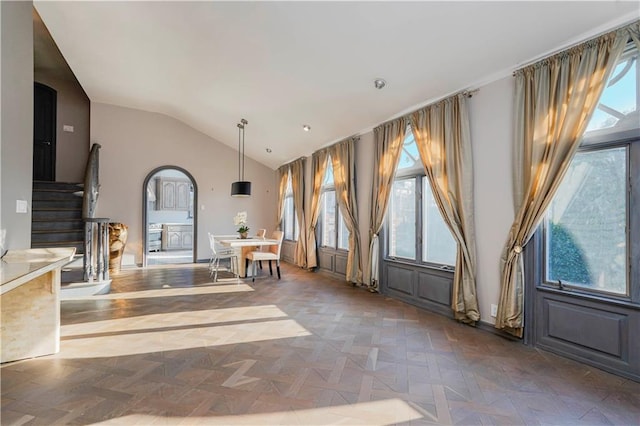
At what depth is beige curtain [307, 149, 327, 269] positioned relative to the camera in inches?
253

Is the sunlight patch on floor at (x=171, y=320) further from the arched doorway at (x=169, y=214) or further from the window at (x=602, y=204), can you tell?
the arched doorway at (x=169, y=214)

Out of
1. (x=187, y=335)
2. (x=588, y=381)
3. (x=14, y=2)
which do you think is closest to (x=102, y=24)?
(x=14, y=2)

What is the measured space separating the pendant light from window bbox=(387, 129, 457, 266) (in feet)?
8.91

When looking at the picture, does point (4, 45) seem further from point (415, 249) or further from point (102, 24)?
point (415, 249)

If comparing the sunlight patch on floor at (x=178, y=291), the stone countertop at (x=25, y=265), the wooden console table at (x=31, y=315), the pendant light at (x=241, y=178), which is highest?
the pendant light at (x=241, y=178)

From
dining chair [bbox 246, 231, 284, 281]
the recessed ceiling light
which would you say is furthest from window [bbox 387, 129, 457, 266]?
dining chair [bbox 246, 231, 284, 281]

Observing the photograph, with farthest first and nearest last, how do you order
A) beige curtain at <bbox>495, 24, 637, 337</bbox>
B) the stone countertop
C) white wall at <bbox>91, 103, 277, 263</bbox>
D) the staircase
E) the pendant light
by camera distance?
white wall at <bbox>91, 103, 277, 263</bbox>
the pendant light
the staircase
beige curtain at <bbox>495, 24, 637, 337</bbox>
the stone countertop

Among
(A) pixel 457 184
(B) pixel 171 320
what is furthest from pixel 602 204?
(B) pixel 171 320

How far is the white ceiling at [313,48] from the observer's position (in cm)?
261

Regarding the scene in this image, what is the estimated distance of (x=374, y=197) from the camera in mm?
4828

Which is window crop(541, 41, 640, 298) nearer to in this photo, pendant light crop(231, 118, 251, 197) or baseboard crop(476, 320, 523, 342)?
baseboard crop(476, 320, 523, 342)

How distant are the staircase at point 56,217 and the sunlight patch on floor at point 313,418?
3.96 m

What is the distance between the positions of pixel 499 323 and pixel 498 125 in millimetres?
2062

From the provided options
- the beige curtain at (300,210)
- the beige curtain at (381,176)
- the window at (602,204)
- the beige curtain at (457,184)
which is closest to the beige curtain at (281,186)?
the beige curtain at (300,210)
